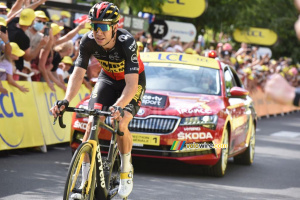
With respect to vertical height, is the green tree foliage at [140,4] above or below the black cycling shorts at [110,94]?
above

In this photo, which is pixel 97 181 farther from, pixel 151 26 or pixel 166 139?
pixel 151 26

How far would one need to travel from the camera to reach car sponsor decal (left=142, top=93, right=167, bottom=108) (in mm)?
10125

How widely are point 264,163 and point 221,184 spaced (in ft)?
10.6

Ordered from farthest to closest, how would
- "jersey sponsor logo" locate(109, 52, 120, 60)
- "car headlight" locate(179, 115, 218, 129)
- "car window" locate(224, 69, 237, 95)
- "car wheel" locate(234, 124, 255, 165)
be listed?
1. "car wheel" locate(234, 124, 255, 165)
2. "car window" locate(224, 69, 237, 95)
3. "car headlight" locate(179, 115, 218, 129)
4. "jersey sponsor logo" locate(109, 52, 120, 60)

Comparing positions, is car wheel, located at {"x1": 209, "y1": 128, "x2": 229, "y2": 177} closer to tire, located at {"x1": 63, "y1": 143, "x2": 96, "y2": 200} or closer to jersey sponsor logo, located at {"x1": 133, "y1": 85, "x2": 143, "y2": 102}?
jersey sponsor logo, located at {"x1": 133, "y1": 85, "x2": 143, "y2": 102}

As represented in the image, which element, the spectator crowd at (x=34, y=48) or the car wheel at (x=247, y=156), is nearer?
the spectator crowd at (x=34, y=48)

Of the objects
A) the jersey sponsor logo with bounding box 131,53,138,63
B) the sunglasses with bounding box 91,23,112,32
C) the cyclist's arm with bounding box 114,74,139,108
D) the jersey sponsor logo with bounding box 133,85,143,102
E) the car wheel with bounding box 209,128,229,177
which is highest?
the sunglasses with bounding box 91,23,112,32

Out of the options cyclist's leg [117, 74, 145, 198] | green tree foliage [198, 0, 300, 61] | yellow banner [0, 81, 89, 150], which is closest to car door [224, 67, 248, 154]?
yellow banner [0, 81, 89, 150]

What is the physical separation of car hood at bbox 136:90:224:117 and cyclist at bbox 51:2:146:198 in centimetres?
250

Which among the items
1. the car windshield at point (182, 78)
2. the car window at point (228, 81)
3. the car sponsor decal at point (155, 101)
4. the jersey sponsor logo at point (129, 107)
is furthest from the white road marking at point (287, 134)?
the jersey sponsor logo at point (129, 107)

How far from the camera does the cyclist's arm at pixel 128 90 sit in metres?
6.66

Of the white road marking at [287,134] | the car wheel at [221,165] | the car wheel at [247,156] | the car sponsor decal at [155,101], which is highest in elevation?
the car sponsor decal at [155,101]

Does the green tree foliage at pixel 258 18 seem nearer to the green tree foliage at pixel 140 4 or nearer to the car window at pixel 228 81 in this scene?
the green tree foliage at pixel 140 4

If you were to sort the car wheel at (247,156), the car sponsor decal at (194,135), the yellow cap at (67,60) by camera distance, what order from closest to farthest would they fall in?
the car sponsor decal at (194,135) → the car wheel at (247,156) → the yellow cap at (67,60)
